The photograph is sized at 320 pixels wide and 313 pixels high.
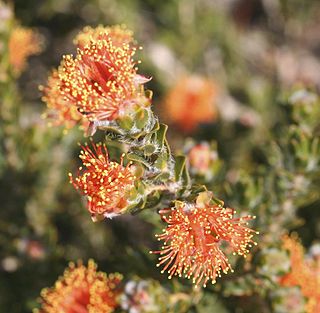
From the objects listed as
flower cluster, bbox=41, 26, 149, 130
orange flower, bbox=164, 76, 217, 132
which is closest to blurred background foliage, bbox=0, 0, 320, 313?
orange flower, bbox=164, 76, 217, 132

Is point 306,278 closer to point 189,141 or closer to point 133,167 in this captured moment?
point 189,141

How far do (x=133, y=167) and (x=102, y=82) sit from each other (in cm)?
27

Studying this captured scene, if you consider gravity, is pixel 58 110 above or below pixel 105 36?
below

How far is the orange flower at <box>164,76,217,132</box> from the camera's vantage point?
3.72m

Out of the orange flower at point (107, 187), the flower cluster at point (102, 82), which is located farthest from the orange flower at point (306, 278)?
the flower cluster at point (102, 82)

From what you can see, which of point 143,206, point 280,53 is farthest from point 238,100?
point 143,206

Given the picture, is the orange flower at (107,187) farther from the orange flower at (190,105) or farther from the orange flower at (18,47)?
the orange flower at (190,105)

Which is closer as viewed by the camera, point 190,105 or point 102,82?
point 102,82

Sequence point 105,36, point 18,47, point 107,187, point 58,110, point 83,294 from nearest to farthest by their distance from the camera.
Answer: point 107,187, point 105,36, point 58,110, point 83,294, point 18,47

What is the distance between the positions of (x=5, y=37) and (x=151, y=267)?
1.31 metres

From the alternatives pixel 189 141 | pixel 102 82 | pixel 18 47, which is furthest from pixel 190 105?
pixel 102 82

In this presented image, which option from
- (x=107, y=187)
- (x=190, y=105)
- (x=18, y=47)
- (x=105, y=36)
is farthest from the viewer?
(x=190, y=105)

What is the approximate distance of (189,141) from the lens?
248 centimetres

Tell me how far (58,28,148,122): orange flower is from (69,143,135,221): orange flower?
16 cm
